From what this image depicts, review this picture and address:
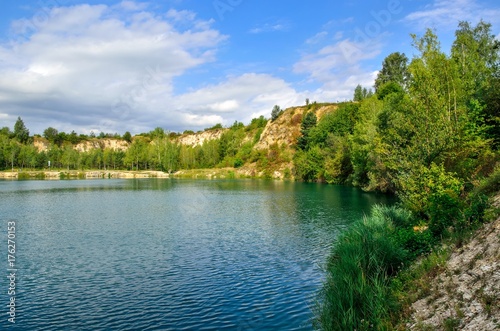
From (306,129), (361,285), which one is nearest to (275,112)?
(306,129)

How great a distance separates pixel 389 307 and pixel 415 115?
59.0 feet

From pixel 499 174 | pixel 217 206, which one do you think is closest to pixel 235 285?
pixel 499 174

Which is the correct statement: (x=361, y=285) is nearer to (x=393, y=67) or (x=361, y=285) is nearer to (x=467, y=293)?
(x=467, y=293)

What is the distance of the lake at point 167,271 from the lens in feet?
47.9

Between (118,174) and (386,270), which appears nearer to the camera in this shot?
(386,270)

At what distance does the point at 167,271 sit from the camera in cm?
2095

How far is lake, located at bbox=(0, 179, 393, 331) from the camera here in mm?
14602

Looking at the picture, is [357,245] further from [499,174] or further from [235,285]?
[499,174]

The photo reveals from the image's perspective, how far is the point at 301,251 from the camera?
25172 mm

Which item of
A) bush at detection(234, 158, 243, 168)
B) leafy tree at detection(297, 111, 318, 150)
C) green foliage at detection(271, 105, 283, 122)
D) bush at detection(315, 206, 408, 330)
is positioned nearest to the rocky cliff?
bush at detection(315, 206, 408, 330)

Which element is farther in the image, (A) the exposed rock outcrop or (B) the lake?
(B) the lake

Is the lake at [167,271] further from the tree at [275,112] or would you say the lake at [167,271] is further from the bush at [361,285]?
the tree at [275,112]

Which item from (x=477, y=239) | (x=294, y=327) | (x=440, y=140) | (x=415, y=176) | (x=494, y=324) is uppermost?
(x=440, y=140)

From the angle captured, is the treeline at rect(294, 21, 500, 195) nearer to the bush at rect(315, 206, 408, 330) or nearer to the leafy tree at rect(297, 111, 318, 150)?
the bush at rect(315, 206, 408, 330)
